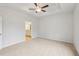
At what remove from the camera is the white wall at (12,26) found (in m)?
4.44

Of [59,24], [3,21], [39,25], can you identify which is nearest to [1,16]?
[3,21]

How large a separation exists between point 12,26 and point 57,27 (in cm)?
361

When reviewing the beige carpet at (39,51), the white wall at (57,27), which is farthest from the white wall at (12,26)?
the white wall at (57,27)

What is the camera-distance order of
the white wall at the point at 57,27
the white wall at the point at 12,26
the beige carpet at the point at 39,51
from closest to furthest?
the beige carpet at the point at 39,51, the white wall at the point at 12,26, the white wall at the point at 57,27

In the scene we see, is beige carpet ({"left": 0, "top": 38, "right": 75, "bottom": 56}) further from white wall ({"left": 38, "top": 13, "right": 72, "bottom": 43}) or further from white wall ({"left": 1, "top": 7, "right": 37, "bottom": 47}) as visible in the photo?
white wall ({"left": 38, "top": 13, "right": 72, "bottom": 43})

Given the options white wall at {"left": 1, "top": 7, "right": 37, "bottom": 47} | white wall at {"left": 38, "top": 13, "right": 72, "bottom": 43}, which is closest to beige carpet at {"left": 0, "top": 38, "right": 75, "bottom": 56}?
white wall at {"left": 1, "top": 7, "right": 37, "bottom": 47}

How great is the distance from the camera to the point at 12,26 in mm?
4980

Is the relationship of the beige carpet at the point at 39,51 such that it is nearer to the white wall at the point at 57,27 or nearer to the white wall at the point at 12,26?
the white wall at the point at 12,26

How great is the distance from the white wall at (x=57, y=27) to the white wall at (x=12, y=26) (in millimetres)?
2346

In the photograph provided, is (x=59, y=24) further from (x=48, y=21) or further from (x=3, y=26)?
(x=3, y=26)

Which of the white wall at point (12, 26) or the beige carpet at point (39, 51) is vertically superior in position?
the white wall at point (12, 26)

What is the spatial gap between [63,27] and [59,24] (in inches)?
18.6

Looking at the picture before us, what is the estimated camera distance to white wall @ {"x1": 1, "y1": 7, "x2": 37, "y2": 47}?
4437 mm

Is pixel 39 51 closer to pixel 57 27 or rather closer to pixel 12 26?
pixel 12 26
